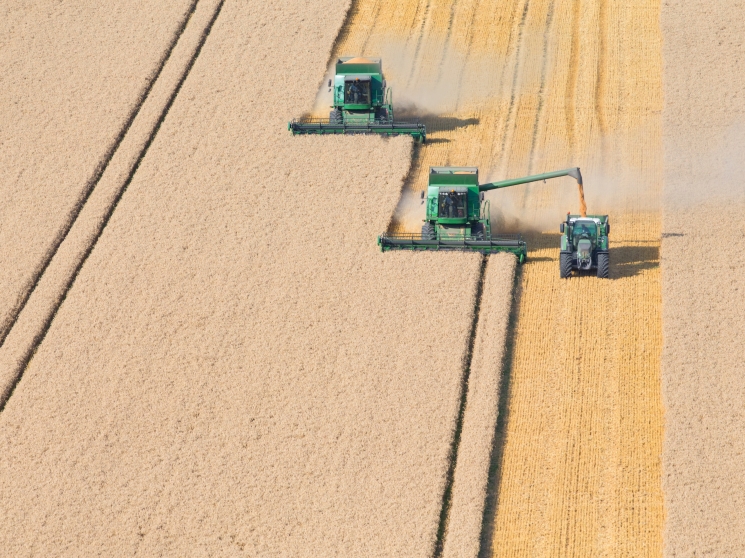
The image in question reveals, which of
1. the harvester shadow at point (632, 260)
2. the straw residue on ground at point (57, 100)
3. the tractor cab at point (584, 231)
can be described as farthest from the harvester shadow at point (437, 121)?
the straw residue on ground at point (57, 100)

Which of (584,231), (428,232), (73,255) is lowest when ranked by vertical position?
(73,255)

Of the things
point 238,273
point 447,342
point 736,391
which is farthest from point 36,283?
point 736,391

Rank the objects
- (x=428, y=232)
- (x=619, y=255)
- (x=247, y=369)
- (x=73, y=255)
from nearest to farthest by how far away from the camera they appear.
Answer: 1. (x=247, y=369)
2. (x=619, y=255)
3. (x=428, y=232)
4. (x=73, y=255)

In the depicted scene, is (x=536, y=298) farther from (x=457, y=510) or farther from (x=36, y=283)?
(x=36, y=283)

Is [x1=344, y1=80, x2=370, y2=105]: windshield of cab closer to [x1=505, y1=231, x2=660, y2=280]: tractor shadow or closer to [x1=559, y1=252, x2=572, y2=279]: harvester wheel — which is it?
[x1=505, y1=231, x2=660, y2=280]: tractor shadow

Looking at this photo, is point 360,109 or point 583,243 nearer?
point 583,243

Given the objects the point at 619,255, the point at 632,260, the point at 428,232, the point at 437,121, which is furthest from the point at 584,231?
the point at 437,121

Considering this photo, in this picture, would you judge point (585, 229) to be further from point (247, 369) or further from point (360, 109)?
point (360, 109)
